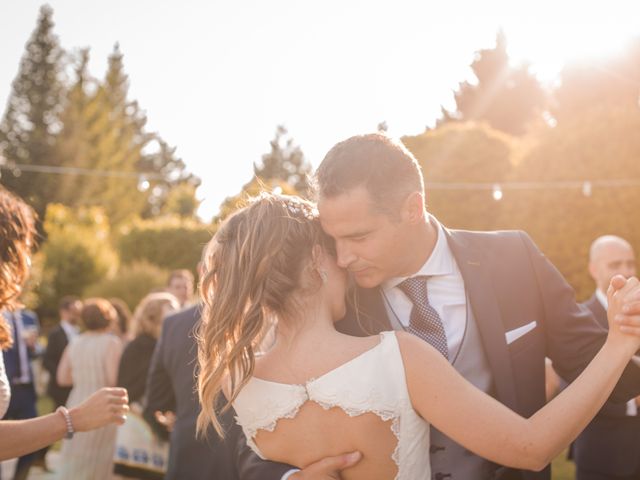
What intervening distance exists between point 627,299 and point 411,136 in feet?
81.4

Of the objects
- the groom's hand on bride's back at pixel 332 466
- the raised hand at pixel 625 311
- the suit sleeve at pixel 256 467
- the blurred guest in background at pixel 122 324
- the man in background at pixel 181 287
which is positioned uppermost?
the raised hand at pixel 625 311

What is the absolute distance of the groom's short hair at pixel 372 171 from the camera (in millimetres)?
2674

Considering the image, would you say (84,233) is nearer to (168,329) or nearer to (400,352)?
(168,329)

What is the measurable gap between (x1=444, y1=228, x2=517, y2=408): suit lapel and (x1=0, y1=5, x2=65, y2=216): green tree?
41860 mm

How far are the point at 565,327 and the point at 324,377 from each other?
111 cm

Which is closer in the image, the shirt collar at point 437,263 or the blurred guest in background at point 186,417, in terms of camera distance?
the shirt collar at point 437,263

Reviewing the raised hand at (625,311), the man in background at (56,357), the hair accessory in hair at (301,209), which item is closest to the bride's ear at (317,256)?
the hair accessory in hair at (301,209)

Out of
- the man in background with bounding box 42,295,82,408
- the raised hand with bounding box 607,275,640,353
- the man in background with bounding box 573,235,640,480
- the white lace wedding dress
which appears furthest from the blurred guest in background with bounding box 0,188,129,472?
the man in background with bounding box 42,295,82,408

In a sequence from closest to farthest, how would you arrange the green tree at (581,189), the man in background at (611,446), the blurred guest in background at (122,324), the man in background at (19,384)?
the man in background at (611,446) < the man in background at (19,384) < the blurred guest in background at (122,324) < the green tree at (581,189)

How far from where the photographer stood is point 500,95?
45.8 meters

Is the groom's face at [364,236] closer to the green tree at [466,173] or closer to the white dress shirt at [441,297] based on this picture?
the white dress shirt at [441,297]

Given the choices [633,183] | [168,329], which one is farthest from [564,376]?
[633,183]

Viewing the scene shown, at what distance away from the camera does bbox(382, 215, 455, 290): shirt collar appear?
2.90 m

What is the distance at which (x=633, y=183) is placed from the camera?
19797mm
